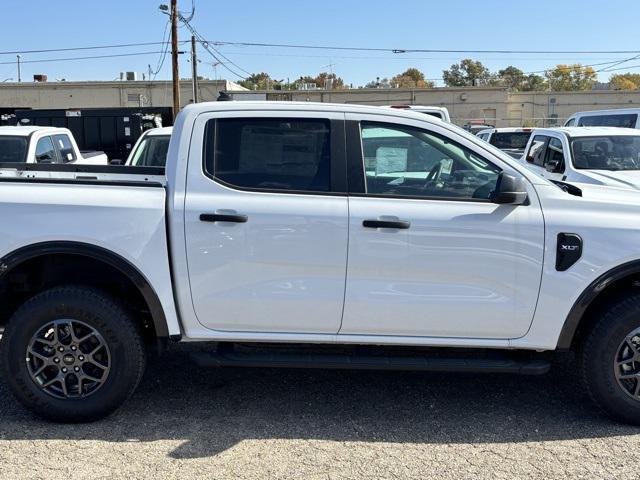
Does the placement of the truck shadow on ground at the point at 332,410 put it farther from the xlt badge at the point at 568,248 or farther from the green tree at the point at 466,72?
the green tree at the point at 466,72

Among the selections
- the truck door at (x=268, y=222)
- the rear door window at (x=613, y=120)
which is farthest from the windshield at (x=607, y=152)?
the truck door at (x=268, y=222)

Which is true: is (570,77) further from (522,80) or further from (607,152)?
(607,152)

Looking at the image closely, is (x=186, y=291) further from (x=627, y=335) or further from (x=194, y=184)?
(x=627, y=335)

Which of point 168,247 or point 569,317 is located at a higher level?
point 168,247

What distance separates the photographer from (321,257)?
3672 mm

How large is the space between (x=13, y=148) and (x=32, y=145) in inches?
9.7

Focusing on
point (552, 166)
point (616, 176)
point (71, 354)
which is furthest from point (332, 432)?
point (552, 166)

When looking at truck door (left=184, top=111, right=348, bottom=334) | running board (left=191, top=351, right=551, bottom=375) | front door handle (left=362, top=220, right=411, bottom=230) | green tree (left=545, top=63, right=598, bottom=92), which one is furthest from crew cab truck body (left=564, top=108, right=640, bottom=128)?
green tree (left=545, top=63, right=598, bottom=92)

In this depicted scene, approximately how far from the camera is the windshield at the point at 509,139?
17.7 meters

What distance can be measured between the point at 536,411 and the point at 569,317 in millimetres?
812

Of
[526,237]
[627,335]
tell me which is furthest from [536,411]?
[526,237]

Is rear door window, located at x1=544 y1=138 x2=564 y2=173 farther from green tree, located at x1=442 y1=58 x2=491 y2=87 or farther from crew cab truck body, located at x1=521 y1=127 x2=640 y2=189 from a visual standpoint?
green tree, located at x1=442 y1=58 x2=491 y2=87

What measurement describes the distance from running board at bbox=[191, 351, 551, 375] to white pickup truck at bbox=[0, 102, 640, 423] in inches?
0.5

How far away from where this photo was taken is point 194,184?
3.75 meters
